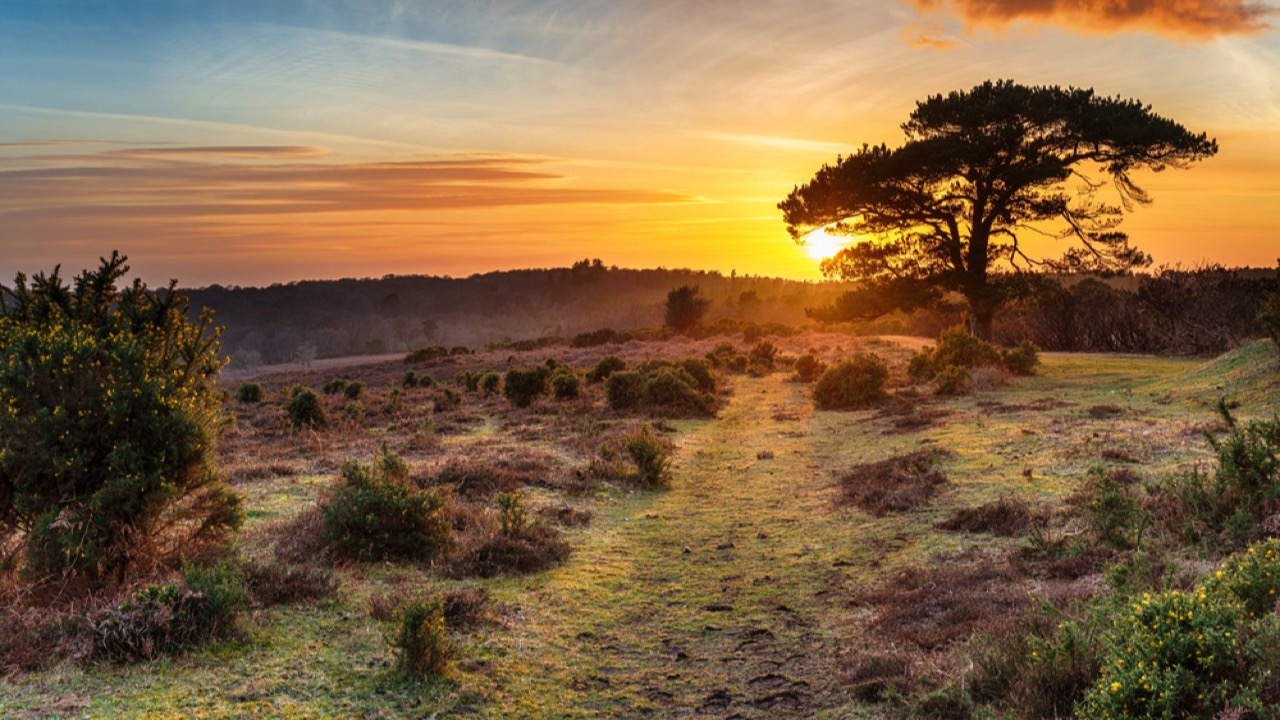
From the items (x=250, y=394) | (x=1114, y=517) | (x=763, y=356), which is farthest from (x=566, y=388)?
(x=1114, y=517)

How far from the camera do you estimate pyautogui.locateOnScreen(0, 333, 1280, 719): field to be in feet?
17.6

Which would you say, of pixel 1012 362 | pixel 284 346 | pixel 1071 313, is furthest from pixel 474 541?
pixel 284 346

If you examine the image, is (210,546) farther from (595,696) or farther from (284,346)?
(284,346)

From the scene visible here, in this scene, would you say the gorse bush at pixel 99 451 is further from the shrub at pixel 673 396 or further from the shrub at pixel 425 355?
the shrub at pixel 425 355

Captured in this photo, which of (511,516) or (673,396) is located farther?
(673,396)

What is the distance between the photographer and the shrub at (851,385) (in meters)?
21.2

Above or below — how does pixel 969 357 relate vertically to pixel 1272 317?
below

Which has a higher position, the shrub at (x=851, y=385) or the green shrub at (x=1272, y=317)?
the green shrub at (x=1272, y=317)

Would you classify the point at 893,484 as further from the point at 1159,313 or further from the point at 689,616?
the point at 1159,313

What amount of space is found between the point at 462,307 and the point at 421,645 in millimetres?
159761

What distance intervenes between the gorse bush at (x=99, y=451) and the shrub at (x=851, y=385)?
16615mm

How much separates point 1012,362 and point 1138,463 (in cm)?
1493

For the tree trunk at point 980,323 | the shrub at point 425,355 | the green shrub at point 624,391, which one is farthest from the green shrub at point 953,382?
the shrub at point 425,355

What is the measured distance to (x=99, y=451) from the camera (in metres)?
6.65
